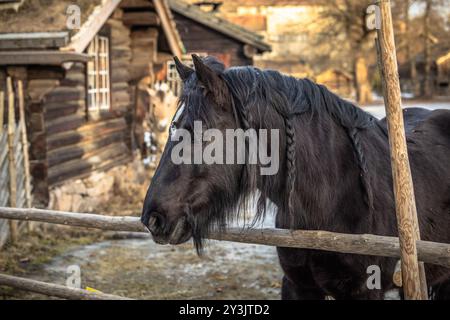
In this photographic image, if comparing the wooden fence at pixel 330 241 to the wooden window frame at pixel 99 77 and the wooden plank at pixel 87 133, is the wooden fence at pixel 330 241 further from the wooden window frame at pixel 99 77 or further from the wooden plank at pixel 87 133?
the wooden window frame at pixel 99 77

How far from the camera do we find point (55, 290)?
3.96m

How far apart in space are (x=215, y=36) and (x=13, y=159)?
35.1 feet

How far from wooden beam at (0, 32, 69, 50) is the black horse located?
16.0ft

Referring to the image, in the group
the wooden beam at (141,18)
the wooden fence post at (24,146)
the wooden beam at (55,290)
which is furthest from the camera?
the wooden beam at (141,18)

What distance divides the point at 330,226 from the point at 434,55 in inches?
1668

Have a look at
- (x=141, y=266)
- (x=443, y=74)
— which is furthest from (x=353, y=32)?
(x=141, y=266)

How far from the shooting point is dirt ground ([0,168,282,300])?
5887mm

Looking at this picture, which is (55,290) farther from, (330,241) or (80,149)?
(80,149)

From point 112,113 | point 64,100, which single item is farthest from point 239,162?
point 112,113

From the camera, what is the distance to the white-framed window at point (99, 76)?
32.8 ft

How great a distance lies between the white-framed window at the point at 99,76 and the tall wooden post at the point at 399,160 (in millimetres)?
7978

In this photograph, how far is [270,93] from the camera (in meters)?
2.78

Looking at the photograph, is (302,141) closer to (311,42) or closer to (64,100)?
(64,100)

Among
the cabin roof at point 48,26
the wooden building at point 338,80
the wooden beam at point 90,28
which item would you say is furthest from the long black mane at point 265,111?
the wooden building at point 338,80
